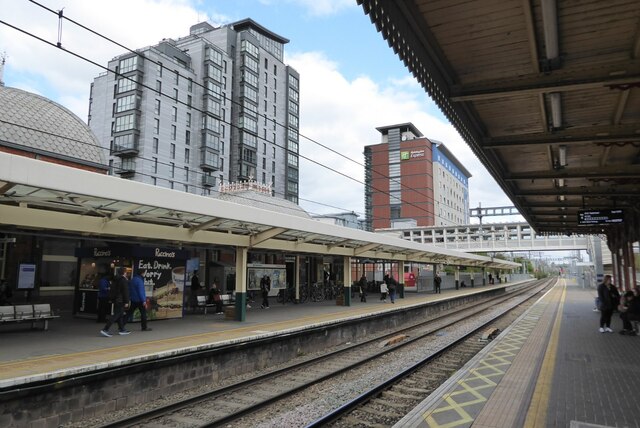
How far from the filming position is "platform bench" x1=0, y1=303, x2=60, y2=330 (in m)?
9.82

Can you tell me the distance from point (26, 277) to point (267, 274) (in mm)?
10634

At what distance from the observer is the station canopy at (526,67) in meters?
4.30

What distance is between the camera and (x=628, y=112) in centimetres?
670

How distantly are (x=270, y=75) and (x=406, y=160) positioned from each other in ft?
104

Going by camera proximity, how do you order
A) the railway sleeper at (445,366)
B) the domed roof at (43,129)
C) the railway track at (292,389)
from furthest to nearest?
the domed roof at (43,129), the railway sleeper at (445,366), the railway track at (292,389)

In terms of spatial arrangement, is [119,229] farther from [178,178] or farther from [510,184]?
[178,178]

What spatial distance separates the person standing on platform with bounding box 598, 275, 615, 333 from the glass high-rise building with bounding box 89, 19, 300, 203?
35.4m

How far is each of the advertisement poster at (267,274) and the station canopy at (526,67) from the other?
604 inches

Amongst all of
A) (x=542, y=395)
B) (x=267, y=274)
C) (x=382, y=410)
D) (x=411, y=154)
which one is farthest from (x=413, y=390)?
(x=411, y=154)

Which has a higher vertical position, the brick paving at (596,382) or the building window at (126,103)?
the building window at (126,103)

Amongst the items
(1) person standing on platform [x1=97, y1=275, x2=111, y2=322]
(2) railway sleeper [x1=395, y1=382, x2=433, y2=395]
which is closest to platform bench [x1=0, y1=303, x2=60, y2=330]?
(1) person standing on platform [x1=97, y1=275, x2=111, y2=322]

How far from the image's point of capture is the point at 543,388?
22.0ft

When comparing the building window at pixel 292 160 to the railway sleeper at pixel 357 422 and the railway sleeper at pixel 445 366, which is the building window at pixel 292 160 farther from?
the railway sleeper at pixel 357 422

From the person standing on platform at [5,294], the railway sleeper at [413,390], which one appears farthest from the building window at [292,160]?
the railway sleeper at [413,390]
